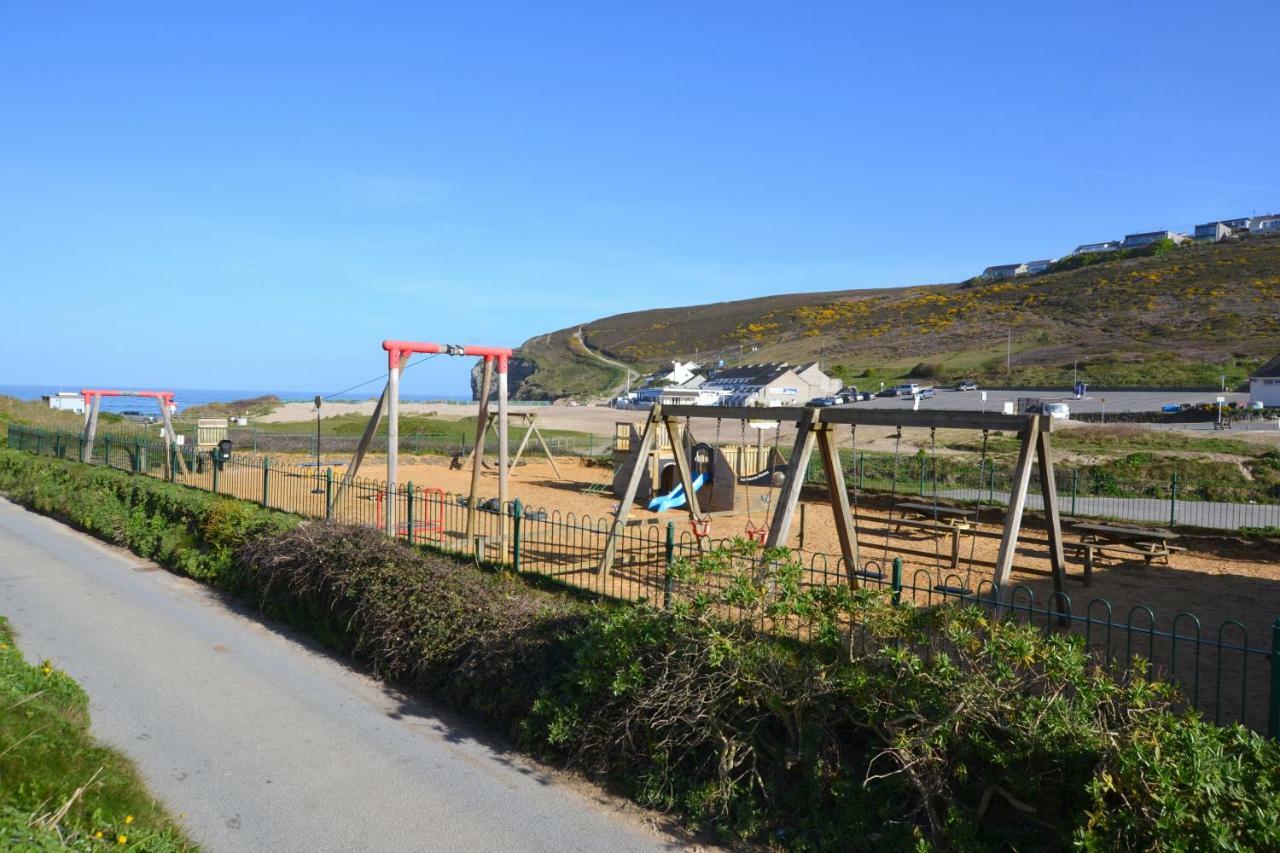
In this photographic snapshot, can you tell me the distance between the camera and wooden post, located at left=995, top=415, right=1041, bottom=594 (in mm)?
8586

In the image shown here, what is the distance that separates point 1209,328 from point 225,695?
74451 millimetres

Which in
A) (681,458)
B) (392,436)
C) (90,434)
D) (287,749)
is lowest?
(287,749)

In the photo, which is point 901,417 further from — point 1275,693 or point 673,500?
point 673,500

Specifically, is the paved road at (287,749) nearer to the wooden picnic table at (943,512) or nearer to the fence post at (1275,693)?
the fence post at (1275,693)

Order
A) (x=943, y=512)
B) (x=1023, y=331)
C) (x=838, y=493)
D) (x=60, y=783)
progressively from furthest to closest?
(x=1023, y=331) → (x=943, y=512) → (x=838, y=493) → (x=60, y=783)

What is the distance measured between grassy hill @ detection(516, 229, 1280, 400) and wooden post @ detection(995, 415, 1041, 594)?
49.6 metres

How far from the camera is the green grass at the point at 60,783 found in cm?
370

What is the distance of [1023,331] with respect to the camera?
81000 millimetres

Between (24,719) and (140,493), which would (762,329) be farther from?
(24,719)

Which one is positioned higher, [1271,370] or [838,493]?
[1271,370]

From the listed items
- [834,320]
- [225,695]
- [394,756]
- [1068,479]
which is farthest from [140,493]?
[834,320]

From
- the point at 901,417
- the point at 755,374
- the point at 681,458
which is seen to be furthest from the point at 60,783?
the point at 755,374

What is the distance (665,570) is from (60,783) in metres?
4.52

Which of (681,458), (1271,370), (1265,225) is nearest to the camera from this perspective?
(681,458)
